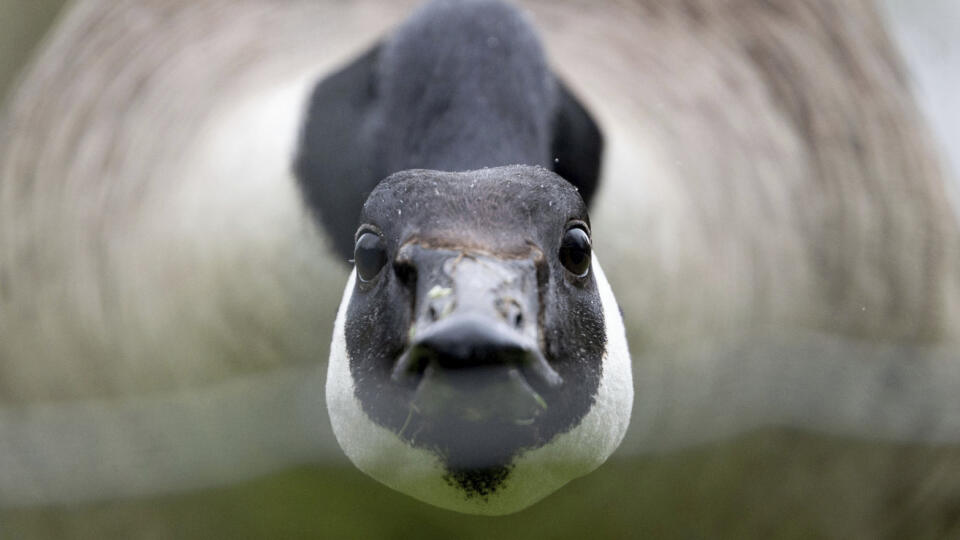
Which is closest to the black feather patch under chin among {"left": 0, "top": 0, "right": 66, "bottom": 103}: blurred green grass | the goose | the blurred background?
the goose

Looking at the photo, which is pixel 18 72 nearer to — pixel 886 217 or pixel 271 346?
pixel 271 346

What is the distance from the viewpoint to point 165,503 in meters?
3.13

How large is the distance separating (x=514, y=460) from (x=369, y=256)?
364mm

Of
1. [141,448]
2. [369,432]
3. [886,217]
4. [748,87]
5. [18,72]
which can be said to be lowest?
[369,432]

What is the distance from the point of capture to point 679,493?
10.1 ft

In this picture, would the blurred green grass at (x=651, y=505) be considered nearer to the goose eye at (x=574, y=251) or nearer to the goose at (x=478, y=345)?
the goose at (x=478, y=345)

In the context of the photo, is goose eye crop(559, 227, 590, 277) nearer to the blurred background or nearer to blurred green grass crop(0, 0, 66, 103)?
the blurred background

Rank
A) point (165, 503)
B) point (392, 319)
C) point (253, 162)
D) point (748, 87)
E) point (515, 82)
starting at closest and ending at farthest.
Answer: point (392, 319) < point (515, 82) < point (253, 162) < point (165, 503) < point (748, 87)

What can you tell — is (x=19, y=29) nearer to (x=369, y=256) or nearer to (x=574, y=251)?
(x=369, y=256)

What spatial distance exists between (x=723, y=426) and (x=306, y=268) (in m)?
0.99

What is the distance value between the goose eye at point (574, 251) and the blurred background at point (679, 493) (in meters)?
0.79

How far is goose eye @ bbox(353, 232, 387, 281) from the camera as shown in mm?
1976

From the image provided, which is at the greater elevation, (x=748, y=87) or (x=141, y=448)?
(x=748, y=87)

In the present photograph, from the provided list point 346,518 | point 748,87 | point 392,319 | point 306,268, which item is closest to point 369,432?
point 392,319
